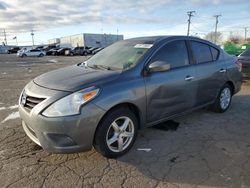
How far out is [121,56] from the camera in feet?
13.8

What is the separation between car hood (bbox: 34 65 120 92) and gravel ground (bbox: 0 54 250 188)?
40.0 inches

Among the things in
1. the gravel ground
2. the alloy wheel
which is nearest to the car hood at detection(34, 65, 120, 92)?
the alloy wheel

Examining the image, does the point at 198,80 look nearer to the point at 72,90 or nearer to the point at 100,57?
the point at 100,57

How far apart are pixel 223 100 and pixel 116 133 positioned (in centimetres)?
305

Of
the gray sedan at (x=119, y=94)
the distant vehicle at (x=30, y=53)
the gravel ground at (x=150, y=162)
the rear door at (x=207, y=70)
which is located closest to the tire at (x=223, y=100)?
the rear door at (x=207, y=70)

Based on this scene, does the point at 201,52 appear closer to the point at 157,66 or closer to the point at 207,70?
the point at 207,70

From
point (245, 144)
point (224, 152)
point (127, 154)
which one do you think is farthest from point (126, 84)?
point (245, 144)

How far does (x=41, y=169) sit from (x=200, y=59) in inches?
131

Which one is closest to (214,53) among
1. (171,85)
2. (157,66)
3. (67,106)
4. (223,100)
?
(223,100)

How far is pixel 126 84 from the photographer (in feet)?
11.5

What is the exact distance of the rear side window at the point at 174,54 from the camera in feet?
13.4

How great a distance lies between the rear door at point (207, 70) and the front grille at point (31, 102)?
2.79 m

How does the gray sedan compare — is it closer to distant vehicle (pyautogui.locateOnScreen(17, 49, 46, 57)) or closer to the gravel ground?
the gravel ground

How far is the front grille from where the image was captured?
10.6 feet
